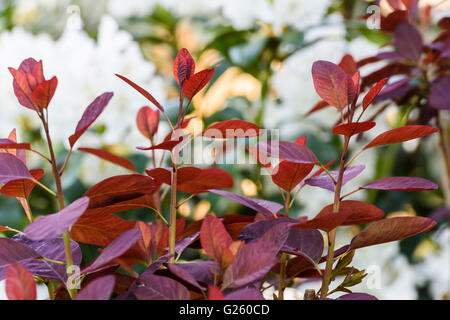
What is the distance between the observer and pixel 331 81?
275 mm

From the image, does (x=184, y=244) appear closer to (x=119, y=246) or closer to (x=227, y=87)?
(x=119, y=246)

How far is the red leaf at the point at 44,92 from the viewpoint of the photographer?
253 millimetres

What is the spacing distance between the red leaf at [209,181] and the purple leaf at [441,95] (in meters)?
0.27

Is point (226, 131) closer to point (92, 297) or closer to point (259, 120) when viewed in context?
point (92, 297)

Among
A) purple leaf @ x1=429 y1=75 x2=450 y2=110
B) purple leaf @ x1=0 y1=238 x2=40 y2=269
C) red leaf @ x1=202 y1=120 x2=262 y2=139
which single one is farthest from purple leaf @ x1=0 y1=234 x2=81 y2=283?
purple leaf @ x1=429 y1=75 x2=450 y2=110

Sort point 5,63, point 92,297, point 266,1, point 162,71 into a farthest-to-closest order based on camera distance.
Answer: point 162,71 < point 266,1 < point 5,63 < point 92,297

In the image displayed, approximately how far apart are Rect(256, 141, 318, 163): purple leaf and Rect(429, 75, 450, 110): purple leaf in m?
0.26

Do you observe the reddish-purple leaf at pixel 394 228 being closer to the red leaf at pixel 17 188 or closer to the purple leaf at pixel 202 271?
the purple leaf at pixel 202 271

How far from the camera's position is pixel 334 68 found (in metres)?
0.27

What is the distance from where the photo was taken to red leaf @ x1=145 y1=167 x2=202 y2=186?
27cm

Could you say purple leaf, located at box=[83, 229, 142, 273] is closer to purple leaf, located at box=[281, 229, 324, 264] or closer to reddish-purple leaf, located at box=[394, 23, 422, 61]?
purple leaf, located at box=[281, 229, 324, 264]

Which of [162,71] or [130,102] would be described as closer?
[130,102]
